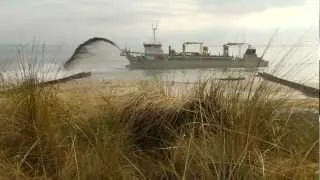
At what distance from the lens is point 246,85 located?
12.4 feet

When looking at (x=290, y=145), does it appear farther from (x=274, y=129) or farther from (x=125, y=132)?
(x=125, y=132)

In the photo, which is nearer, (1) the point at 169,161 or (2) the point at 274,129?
(1) the point at 169,161

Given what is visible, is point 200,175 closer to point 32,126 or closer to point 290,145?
point 290,145

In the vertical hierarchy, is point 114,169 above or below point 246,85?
below

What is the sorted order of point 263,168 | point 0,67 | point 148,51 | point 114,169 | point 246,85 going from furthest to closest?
point 148,51, point 0,67, point 246,85, point 114,169, point 263,168

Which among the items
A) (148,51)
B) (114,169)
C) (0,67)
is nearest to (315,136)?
(114,169)

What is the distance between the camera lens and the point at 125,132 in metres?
3.79

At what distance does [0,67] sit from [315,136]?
2.44m

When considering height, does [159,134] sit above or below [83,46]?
below

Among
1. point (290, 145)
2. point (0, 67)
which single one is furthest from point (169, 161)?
point (0, 67)

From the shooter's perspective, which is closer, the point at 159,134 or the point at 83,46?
the point at 159,134

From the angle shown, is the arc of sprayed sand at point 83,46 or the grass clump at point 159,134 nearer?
the grass clump at point 159,134

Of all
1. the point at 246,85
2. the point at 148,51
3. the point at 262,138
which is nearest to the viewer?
the point at 262,138

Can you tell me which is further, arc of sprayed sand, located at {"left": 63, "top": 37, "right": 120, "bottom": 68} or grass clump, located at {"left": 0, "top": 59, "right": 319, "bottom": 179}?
arc of sprayed sand, located at {"left": 63, "top": 37, "right": 120, "bottom": 68}
